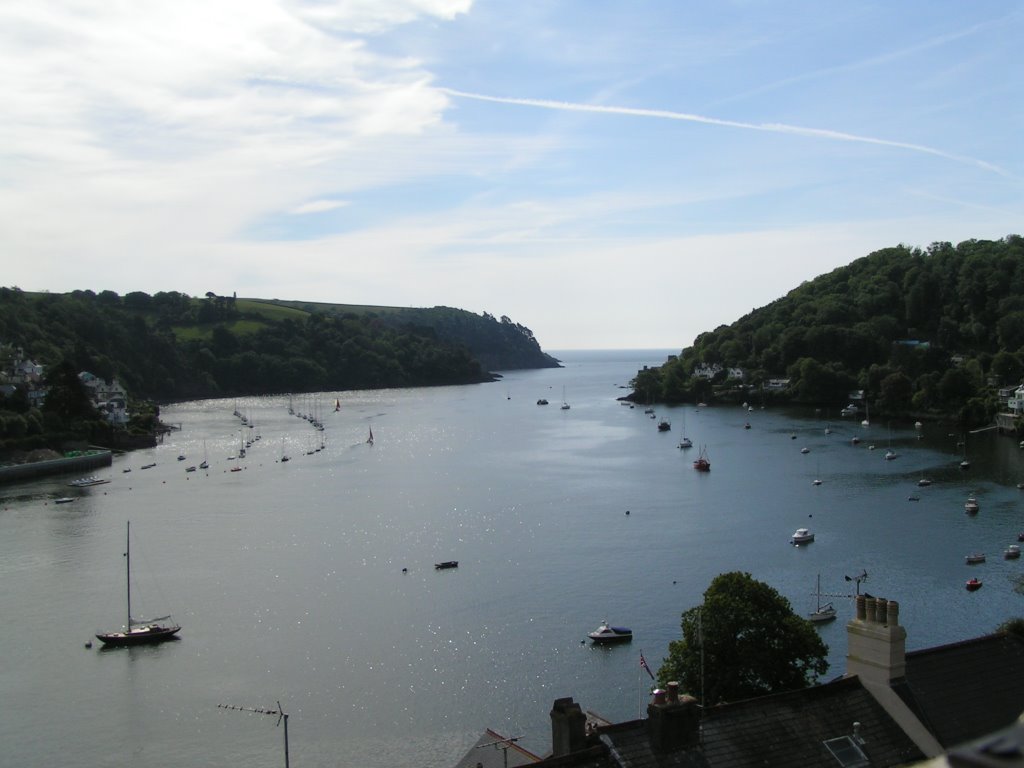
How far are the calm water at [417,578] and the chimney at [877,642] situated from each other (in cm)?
1858

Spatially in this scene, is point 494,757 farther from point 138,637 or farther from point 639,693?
point 138,637

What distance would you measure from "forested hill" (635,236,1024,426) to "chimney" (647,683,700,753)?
5308 inches

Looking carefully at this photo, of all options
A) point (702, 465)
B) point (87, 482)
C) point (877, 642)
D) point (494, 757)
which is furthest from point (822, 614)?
point (87, 482)

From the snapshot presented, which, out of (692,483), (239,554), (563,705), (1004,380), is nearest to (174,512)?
(239,554)

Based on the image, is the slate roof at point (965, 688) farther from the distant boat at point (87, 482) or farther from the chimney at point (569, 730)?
the distant boat at point (87, 482)

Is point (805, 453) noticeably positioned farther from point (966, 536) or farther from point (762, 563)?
point (762, 563)

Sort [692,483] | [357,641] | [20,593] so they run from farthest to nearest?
[692,483] < [20,593] < [357,641]

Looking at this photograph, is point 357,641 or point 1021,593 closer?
point 357,641

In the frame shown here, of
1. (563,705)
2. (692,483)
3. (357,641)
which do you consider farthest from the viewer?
(692,483)

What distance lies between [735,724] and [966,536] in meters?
52.6

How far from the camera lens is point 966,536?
2441 inches

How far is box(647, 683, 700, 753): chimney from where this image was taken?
594 inches

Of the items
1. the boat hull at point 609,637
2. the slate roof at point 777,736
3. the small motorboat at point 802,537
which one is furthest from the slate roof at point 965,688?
the small motorboat at point 802,537

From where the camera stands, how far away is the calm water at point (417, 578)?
37.0 metres
